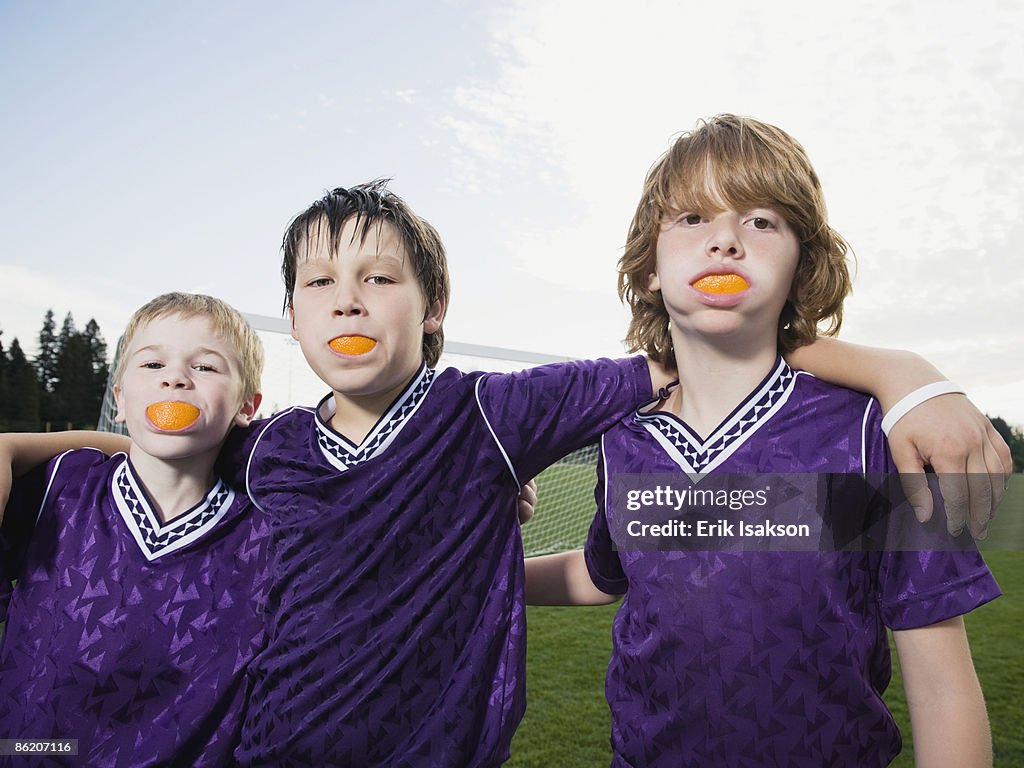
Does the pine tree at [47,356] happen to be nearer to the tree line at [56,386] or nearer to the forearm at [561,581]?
the tree line at [56,386]

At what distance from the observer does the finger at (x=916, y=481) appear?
1.22 metres

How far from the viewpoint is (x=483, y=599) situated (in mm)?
1488

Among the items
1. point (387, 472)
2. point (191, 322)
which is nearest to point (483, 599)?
point (387, 472)

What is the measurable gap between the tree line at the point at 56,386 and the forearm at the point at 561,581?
106 feet

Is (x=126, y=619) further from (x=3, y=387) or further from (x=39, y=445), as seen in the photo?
(x=3, y=387)

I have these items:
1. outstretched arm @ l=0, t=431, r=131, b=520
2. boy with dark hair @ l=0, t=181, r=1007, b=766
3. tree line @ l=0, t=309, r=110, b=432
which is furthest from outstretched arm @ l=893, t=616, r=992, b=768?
tree line @ l=0, t=309, r=110, b=432

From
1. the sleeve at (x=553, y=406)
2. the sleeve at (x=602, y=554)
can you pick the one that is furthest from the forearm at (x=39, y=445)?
the sleeve at (x=602, y=554)

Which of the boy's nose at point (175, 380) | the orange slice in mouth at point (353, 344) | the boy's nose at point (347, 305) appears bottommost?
the boy's nose at point (175, 380)

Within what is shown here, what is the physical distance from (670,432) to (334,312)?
2.10 ft

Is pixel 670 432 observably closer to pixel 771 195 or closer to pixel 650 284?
pixel 650 284

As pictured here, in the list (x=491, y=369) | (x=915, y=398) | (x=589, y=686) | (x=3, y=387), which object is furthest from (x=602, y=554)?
(x=3, y=387)

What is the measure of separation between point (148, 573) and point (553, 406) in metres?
0.84

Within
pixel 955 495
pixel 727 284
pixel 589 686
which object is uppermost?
pixel 727 284

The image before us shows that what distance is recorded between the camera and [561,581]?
1.73 m
